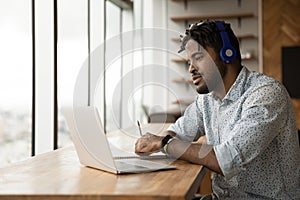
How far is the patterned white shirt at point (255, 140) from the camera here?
1.70 meters

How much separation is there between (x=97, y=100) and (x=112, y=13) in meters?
1.49

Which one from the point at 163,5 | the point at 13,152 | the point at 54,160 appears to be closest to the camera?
the point at 54,160

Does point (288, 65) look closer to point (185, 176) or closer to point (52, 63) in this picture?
point (52, 63)

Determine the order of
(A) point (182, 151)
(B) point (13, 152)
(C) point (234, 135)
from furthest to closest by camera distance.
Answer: (B) point (13, 152), (A) point (182, 151), (C) point (234, 135)

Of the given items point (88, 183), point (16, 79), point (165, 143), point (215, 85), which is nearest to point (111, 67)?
point (16, 79)

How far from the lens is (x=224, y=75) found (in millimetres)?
2064

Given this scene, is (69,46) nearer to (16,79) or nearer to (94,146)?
(16,79)

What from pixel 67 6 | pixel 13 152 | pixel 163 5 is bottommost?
pixel 13 152

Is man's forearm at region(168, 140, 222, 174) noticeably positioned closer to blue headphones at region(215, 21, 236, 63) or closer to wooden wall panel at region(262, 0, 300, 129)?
blue headphones at region(215, 21, 236, 63)

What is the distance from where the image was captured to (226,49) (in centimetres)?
197

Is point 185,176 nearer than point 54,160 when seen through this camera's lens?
Yes

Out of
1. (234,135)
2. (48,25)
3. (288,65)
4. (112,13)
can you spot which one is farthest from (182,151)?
(288,65)

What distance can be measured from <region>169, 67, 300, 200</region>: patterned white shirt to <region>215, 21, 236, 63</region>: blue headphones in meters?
0.09

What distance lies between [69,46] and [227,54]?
2.70 meters
